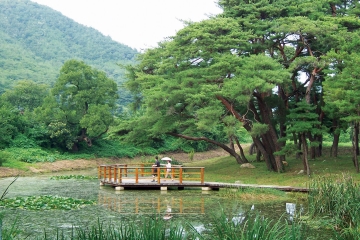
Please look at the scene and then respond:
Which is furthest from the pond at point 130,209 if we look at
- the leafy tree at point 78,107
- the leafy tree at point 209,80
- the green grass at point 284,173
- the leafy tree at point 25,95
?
the leafy tree at point 25,95

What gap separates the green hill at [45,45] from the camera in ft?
246

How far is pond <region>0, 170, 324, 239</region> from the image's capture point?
11531mm

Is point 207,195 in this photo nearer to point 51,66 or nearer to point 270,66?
A: point 270,66

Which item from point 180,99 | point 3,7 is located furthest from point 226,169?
point 3,7

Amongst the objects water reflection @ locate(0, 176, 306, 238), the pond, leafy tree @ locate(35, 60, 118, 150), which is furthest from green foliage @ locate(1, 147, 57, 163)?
water reflection @ locate(0, 176, 306, 238)

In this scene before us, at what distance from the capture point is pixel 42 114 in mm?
39844

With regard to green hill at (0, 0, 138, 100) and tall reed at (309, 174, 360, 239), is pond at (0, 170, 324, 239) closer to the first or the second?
tall reed at (309, 174, 360, 239)

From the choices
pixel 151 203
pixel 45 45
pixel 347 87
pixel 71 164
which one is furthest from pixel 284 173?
pixel 45 45

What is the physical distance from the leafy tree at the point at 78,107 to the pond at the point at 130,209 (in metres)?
18.3

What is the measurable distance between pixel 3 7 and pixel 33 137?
78734 mm

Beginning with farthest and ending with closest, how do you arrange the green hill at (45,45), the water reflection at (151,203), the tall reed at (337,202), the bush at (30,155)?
the green hill at (45,45) < the bush at (30,155) < the water reflection at (151,203) < the tall reed at (337,202)

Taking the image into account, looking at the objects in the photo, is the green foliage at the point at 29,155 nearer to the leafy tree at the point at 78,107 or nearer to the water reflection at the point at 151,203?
the leafy tree at the point at 78,107

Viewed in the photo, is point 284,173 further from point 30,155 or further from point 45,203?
point 30,155

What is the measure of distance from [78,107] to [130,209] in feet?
94.6
